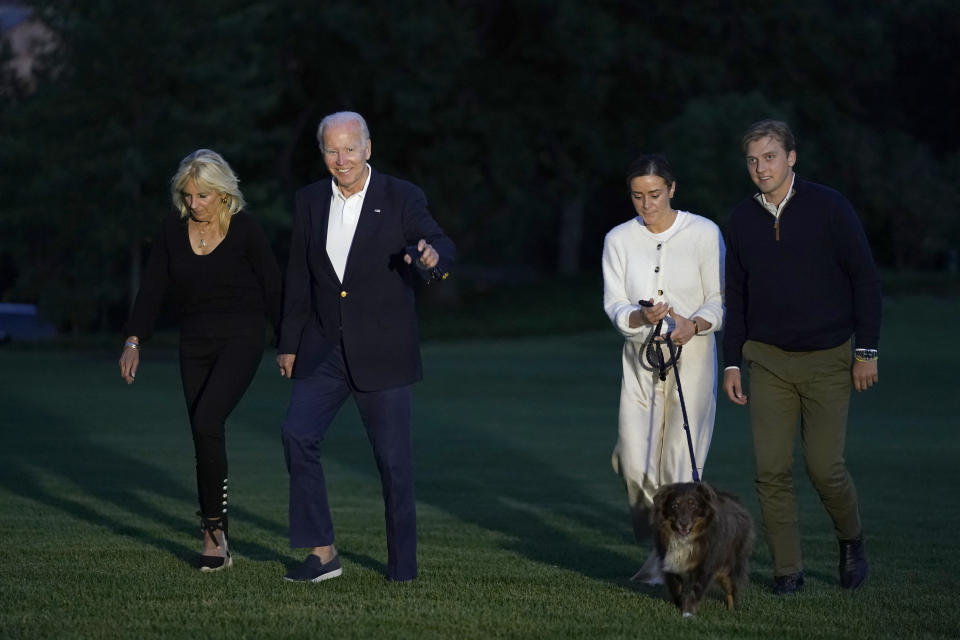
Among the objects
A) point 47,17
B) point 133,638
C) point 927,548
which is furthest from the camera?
point 47,17

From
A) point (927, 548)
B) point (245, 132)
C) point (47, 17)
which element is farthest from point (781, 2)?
point (927, 548)

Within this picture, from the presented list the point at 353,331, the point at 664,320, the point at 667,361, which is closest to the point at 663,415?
the point at 667,361

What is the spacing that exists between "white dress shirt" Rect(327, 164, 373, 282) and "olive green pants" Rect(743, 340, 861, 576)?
79.0 inches

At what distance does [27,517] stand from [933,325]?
97.2ft

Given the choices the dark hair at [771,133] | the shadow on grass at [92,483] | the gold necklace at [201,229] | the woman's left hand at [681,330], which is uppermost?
the dark hair at [771,133]

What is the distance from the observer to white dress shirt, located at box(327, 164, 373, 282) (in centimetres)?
748

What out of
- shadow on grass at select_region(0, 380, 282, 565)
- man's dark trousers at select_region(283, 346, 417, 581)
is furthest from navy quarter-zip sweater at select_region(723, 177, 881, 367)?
shadow on grass at select_region(0, 380, 282, 565)

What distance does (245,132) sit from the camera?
41219 mm

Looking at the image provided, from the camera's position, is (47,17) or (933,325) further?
(47,17)

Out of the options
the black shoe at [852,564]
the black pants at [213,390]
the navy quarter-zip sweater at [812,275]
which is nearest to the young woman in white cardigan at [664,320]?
the navy quarter-zip sweater at [812,275]

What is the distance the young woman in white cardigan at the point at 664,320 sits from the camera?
7.69 meters

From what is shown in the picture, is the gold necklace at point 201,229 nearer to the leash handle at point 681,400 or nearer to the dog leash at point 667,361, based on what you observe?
the dog leash at point 667,361

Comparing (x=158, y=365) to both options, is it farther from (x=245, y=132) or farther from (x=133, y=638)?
(x=133, y=638)

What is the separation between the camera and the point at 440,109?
4478 centimetres
